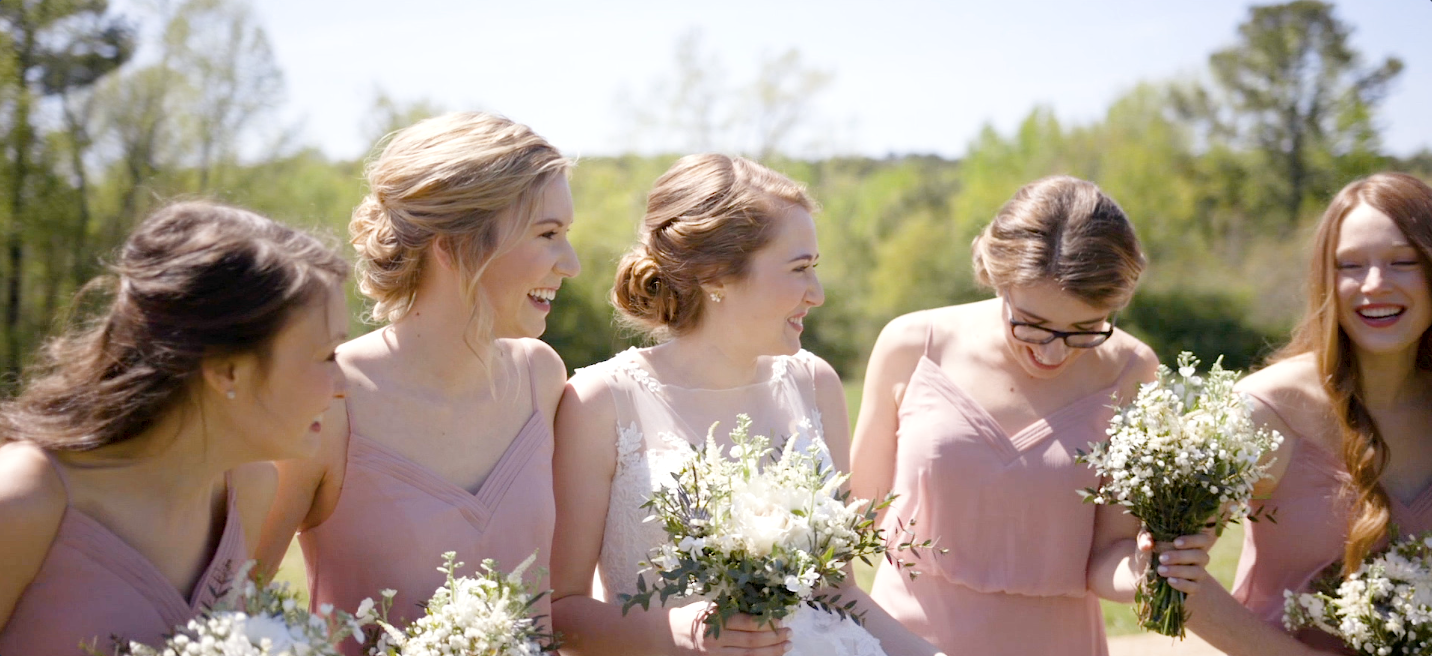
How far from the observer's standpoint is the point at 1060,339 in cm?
470

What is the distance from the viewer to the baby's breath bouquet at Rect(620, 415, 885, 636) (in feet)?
10.8

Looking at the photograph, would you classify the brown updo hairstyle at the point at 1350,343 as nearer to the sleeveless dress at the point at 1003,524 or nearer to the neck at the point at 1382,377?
the neck at the point at 1382,377

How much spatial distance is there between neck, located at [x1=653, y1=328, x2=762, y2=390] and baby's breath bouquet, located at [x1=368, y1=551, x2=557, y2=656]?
148 centimetres

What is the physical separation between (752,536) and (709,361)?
130 centimetres

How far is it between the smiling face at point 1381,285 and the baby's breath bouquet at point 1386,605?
2.56 feet

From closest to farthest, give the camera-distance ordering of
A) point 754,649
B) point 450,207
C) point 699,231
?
point 754,649
point 450,207
point 699,231

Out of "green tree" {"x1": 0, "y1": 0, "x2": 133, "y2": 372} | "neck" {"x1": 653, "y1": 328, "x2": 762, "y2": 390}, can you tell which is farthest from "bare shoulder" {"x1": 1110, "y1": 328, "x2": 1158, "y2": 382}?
"green tree" {"x1": 0, "y1": 0, "x2": 133, "y2": 372}

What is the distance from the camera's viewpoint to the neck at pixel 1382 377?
15.2 ft

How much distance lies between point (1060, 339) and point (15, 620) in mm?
3716

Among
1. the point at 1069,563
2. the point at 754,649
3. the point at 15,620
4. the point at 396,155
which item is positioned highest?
the point at 396,155

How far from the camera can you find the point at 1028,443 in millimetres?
4840

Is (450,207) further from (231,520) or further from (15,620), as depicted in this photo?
(15,620)

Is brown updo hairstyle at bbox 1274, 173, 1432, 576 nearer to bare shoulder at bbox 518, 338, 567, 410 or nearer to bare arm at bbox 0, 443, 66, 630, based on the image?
bare shoulder at bbox 518, 338, 567, 410

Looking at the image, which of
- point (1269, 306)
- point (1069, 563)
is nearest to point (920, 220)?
point (1269, 306)
